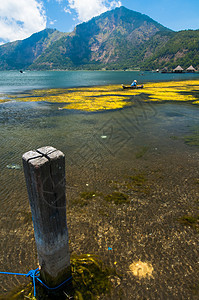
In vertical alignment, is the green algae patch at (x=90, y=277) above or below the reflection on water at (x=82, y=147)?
below

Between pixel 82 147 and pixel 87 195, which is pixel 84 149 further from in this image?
pixel 87 195

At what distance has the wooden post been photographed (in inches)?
131

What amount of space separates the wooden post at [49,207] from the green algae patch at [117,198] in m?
4.38

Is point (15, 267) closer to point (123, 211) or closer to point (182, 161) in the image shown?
point (123, 211)

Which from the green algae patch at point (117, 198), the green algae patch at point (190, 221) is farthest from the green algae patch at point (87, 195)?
the green algae patch at point (190, 221)

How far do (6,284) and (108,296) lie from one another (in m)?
3.09

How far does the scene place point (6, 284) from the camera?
5.10 meters

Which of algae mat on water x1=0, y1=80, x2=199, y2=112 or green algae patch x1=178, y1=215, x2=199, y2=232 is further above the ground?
algae mat on water x1=0, y1=80, x2=199, y2=112

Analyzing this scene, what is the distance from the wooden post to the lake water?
1886 millimetres

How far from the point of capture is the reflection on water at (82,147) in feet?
22.8

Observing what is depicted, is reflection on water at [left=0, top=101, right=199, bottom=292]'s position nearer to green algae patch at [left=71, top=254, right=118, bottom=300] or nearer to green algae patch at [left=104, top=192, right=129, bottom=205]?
green algae patch at [left=104, top=192, right=129, bottom=205]

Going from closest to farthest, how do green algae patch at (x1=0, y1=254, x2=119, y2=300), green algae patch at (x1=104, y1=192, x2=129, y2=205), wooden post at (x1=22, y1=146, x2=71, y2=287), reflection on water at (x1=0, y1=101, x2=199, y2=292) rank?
wooden post at (x1=22, y1=146, x2=71, y2=287) → green algae patch at (x1=0, y1=254, x2=119, y2=300) → reflection on water at (x1=0, y1=101, x2=199, y2=292) → green algae patch at (x1=104, y1=192, x2=129, y2=205)

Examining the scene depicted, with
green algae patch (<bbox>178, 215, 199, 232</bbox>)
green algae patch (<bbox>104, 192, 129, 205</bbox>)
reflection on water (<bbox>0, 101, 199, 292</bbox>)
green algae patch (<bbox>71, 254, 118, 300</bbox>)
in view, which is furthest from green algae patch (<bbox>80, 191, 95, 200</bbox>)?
green algae patch (<bbox>178, 215, 199, 232</bbox>)

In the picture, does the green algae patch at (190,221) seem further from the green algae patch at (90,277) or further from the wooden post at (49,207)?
the wooden post at (49,207)
